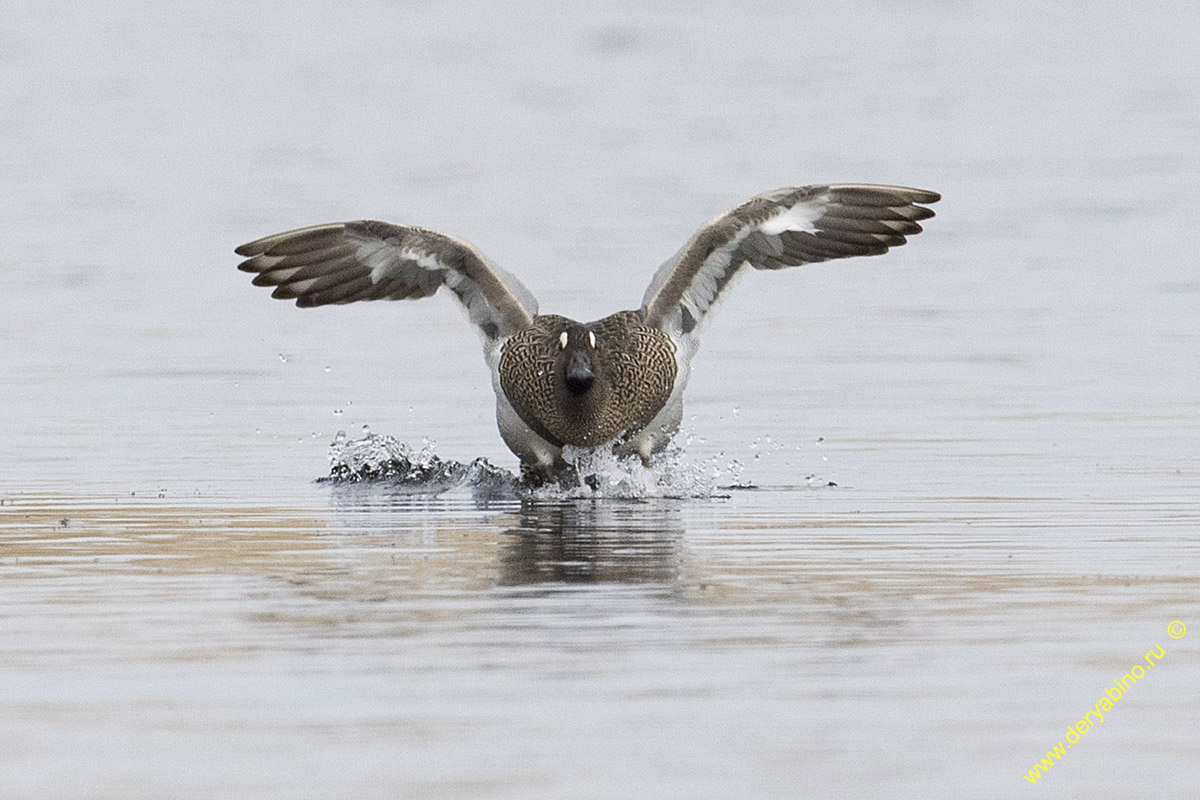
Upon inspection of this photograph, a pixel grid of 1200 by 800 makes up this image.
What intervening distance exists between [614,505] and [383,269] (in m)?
3.61

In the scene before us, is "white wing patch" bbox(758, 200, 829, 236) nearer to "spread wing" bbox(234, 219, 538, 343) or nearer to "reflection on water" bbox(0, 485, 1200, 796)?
"spread wing" bbox(234, 219, 538, 343)

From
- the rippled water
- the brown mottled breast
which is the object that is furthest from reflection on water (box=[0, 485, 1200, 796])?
the brown mottled breast

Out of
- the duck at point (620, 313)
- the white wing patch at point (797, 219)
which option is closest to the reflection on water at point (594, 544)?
the duck at point (620, 313)

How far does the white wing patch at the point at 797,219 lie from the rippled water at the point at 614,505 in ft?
4.23

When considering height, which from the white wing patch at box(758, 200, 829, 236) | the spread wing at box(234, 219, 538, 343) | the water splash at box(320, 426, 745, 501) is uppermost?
the white wing patch at box(758, 200, 829, 236)

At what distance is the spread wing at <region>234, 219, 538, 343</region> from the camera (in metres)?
17.0

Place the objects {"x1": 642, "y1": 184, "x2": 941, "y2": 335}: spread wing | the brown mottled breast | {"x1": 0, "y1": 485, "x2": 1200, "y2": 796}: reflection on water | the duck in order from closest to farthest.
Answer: {"x1": 0, "y1": 485, "x2": 1200, "y2": 796}: reflection on water < the brown mottled breast < the duck < {"x1": 642, "y1": 184, "x2": 941, "y2": 335}: spread wing

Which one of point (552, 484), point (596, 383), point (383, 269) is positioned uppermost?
point (383, 269)

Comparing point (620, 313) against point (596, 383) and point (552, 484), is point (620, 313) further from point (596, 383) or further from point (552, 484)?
point (552, 484)

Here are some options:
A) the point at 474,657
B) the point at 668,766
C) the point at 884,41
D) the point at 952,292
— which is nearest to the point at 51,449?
the point at 474,657

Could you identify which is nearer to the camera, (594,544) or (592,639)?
(592,639)

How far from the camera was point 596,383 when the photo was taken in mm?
15469

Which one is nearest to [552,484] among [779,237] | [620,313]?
[620,313]

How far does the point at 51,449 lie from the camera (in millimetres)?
16453
